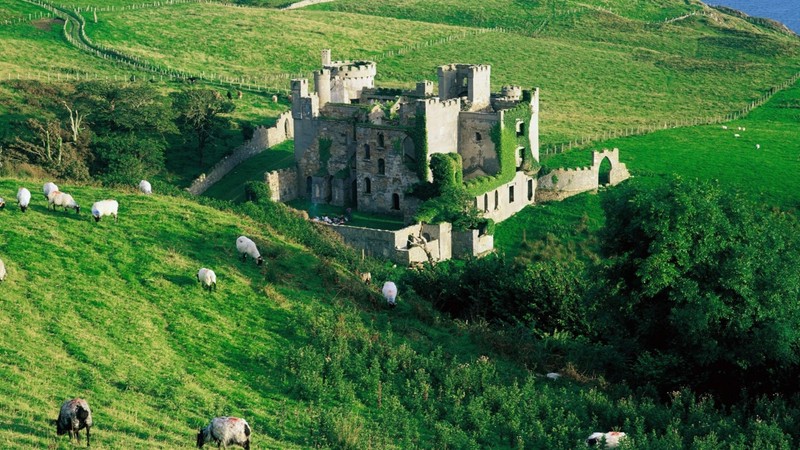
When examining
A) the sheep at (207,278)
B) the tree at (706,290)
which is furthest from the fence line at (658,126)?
the sheep at (207,278)

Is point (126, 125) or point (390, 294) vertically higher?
point (126, 125)

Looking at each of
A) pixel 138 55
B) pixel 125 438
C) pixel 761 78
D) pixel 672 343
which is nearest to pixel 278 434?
pixel 125 438

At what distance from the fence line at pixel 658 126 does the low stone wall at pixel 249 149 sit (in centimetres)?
1952

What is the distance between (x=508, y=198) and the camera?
75.1 meters

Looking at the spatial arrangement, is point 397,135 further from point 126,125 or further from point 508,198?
point 126,125

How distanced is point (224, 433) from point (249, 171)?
185ft

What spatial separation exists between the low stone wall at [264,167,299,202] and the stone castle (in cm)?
6

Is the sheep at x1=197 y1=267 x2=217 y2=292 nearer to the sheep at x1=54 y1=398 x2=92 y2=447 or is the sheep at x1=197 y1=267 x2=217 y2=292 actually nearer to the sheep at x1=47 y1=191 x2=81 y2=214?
the sheep at x1=47 y1=191 x2=81 y2=214

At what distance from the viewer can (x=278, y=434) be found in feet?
105

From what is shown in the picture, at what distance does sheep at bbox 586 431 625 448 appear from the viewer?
Answer: 1329 inches

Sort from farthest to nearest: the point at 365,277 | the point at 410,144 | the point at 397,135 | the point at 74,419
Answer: the point at 410,144
the point at 397,135
the point at 365,277
the point at 74,419

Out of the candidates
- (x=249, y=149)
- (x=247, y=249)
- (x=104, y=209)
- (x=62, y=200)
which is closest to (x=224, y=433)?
(x=247, y=249)

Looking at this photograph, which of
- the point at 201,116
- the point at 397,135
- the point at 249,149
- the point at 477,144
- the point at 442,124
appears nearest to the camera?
the point at 397,135

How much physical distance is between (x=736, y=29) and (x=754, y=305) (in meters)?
129
